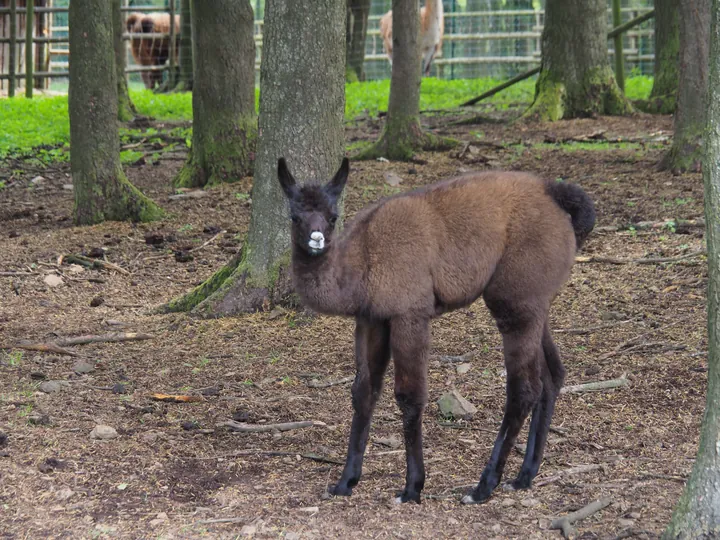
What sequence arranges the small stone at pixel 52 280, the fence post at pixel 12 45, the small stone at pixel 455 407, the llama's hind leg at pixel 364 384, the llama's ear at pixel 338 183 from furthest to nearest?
1. the fence post at pixel 12 45
2. the small stone at pixel 52 280
3. the small stone at pixel 455 407
4. the llama's hind leg at pixel 364 384
5. the llama's ear at pixel 338 183

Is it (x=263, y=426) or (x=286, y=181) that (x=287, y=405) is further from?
(x=286, y=181)

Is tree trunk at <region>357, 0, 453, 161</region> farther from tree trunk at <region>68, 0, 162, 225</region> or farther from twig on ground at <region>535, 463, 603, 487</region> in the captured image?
twig on ground at <region>535, 463, 603, 487</region>

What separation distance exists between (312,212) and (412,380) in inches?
36.6

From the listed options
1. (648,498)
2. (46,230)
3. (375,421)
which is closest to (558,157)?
(46,230)

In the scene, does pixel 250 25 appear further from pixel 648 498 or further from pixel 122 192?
pixel 648 498

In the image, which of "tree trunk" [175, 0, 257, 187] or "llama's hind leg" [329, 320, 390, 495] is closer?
"llama's hind leg" [329, 320, 390, 495]

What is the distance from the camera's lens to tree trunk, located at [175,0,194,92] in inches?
824

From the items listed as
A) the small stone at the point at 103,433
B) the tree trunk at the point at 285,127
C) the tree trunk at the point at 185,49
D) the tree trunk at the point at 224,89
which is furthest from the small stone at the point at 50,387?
the tree trunk at the point at 185,49

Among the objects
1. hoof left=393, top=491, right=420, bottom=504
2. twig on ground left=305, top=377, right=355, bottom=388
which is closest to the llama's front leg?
hoof left=393, top=491, right=420, bottom=504

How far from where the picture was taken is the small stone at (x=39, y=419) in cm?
547

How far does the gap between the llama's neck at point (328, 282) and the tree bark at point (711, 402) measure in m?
1.64

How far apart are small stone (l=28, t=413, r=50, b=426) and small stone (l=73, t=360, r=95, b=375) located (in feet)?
2.75

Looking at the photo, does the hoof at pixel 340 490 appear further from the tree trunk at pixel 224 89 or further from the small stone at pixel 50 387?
the tree trunk at pixel 224 89

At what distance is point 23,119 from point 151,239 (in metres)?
9.42
